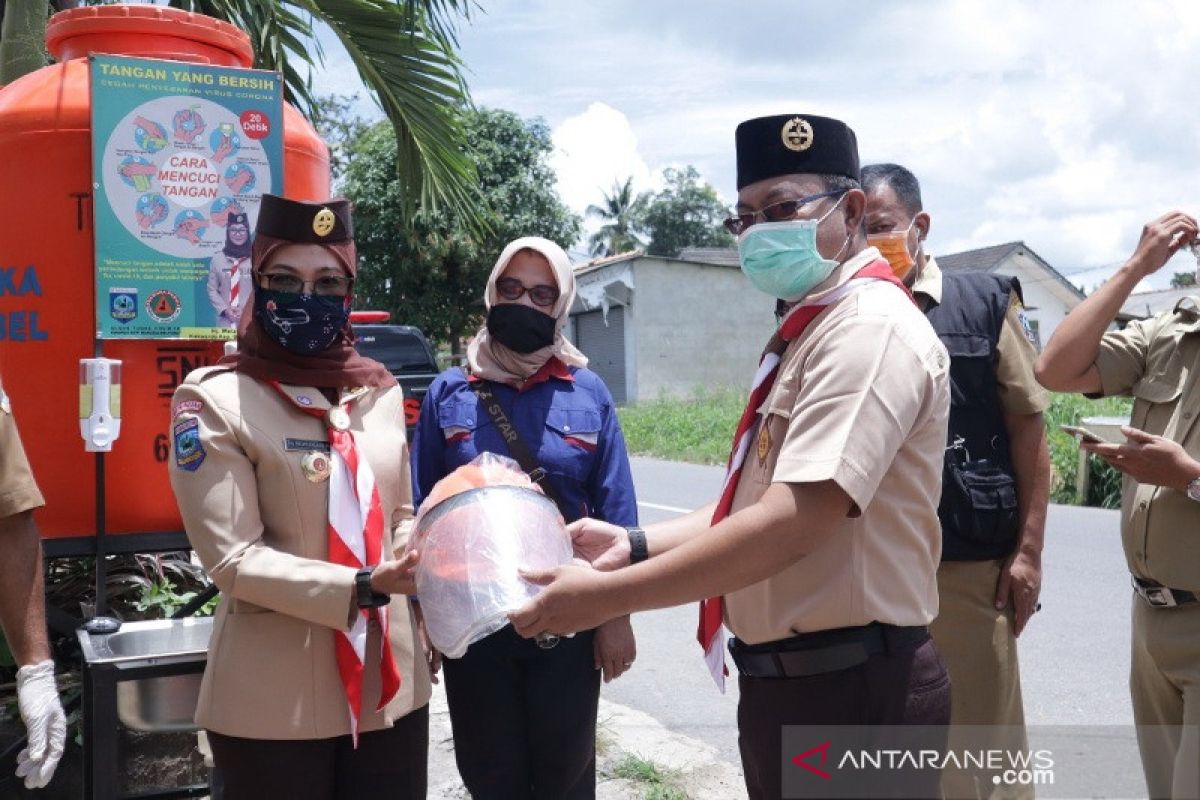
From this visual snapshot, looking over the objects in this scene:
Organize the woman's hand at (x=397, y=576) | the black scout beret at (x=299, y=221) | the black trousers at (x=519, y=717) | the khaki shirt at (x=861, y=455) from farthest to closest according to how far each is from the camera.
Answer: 1. the black trousers at (x=519, y=717)
2. the black scout beret at (x=299, y=221)
3. the woman's hand at (x=397, y=576)
4. the khaki shirt at (x=861, y=455)

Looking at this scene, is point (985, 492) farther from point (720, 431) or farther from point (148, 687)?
point (720, 431)

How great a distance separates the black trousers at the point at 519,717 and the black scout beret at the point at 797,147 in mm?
1495

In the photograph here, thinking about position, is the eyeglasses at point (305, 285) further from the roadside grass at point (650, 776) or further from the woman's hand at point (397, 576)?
the roadside grass at point (650, 776)

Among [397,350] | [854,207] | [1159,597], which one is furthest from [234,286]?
[397,350]

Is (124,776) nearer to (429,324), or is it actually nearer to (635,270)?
(429,324)

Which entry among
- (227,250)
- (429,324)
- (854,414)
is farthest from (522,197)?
(854,414)

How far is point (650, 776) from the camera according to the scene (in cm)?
431

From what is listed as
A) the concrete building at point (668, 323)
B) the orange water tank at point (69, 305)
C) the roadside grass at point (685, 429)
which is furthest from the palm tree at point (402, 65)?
the concrete building at point (668, 323)

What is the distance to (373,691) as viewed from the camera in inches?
103

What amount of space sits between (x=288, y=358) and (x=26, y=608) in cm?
99

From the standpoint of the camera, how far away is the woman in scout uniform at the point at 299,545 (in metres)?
2.46

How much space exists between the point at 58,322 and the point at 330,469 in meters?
1.48

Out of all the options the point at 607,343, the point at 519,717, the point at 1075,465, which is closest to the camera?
the point at 519,717

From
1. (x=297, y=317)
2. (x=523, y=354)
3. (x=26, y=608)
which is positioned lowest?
(x=26, y=608)
